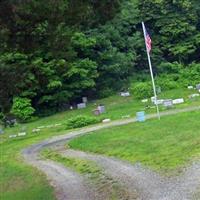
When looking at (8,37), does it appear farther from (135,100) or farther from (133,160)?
(135,100)

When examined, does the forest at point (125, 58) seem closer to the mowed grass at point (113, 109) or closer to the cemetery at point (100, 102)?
the cemetery at point (100, 102)

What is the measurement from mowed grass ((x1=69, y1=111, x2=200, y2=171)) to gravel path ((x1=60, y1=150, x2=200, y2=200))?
52 cm

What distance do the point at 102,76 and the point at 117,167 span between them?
33.1 metres

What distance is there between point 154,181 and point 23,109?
32052 mm

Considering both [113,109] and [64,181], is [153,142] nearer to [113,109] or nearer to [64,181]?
[64,181]

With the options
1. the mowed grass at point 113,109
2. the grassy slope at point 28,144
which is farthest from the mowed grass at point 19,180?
the mowed grass at point 113,109

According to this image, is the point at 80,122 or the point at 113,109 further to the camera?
the point at 113,109

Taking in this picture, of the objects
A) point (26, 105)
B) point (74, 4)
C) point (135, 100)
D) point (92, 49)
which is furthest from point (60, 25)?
point (92, 49)

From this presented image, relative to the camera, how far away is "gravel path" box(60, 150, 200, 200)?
36.5ft

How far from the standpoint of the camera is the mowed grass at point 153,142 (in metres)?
15.4

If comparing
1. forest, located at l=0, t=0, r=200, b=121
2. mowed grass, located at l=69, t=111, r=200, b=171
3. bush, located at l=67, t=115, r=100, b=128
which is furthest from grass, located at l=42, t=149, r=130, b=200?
forest, located at l=0, t=0, r=200, b=121

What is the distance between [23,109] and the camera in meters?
44.0

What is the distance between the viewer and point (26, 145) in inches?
1094

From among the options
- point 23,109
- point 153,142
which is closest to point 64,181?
point 153,142
